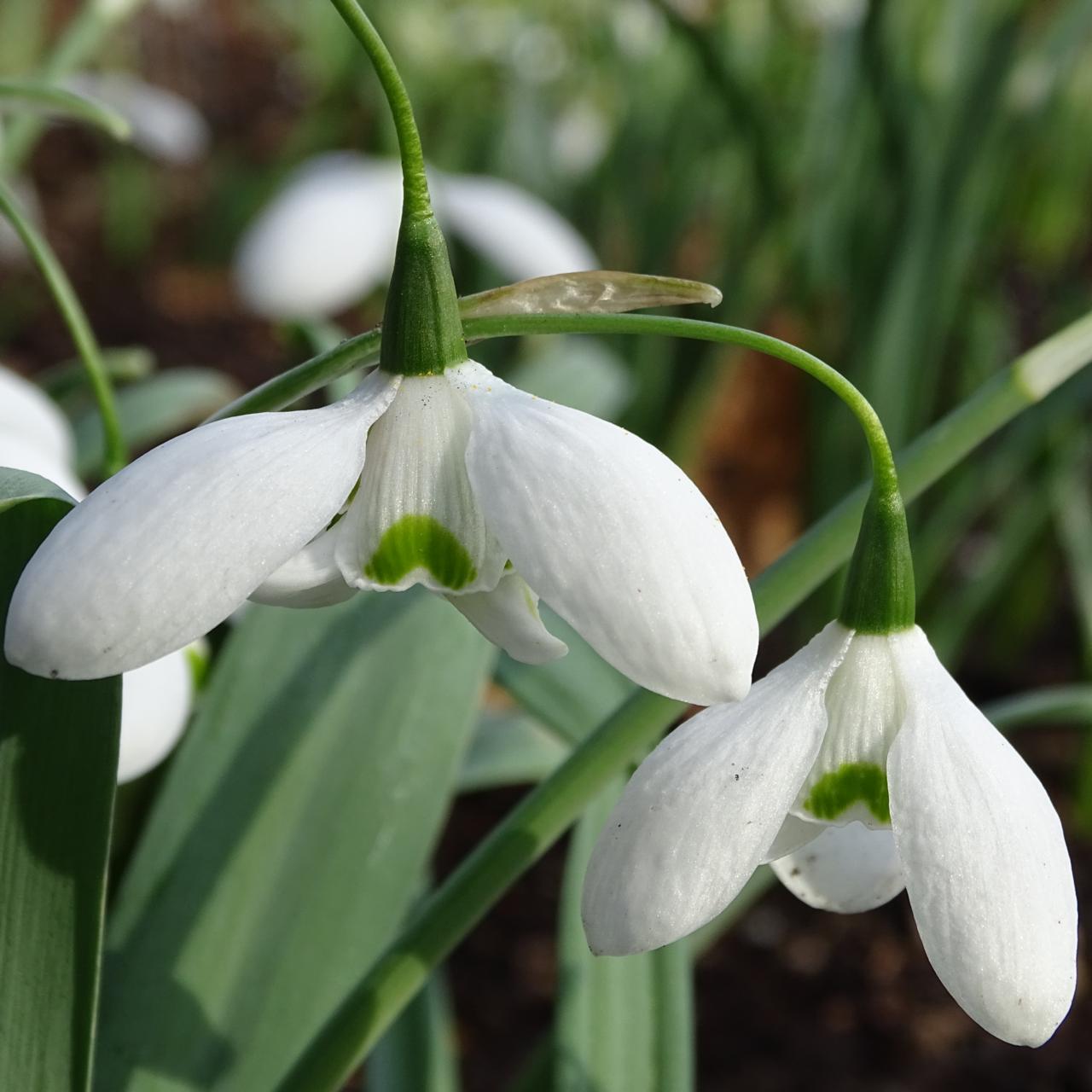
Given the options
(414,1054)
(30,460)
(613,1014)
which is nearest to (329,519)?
(30,460)

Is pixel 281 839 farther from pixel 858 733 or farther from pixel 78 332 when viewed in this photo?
pixel 858 733

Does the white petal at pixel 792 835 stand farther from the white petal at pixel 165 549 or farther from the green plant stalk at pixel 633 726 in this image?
the white petal at pixel 165 549

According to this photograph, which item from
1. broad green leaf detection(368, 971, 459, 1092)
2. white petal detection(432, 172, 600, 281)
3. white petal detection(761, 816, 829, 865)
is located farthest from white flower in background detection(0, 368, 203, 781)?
white petal detection(432, 172, 600, 281)

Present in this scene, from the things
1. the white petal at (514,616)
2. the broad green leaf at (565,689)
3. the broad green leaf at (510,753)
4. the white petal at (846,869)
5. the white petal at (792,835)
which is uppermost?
the white petal at (514,616)

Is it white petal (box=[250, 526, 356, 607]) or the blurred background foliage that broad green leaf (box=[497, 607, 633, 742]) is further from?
white petal (box=[250, 526, 356, 607])

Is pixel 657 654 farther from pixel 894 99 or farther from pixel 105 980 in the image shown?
pixel 894 99

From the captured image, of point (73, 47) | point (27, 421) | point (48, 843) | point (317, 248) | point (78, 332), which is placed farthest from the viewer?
point (317, 248)

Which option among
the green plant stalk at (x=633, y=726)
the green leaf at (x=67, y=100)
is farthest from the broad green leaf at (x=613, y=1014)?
the green leaf at (x=67, y=100)
